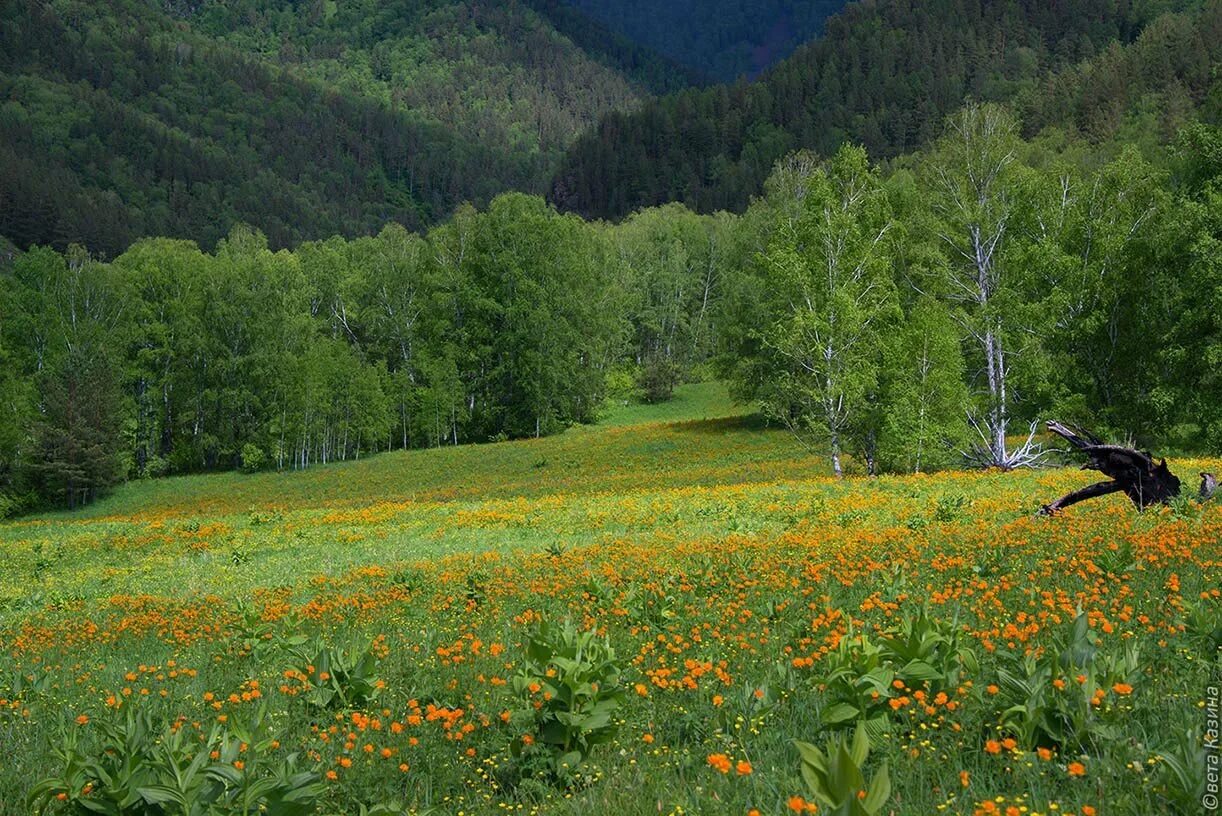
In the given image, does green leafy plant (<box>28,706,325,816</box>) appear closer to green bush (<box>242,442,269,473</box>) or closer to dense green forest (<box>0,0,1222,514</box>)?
dense green forest (<box>0,0,1222,514</box>)

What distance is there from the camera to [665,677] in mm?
6449

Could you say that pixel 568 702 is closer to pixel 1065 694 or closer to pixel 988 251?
pixel 1065 694

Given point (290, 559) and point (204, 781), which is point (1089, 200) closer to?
point (290, 559)

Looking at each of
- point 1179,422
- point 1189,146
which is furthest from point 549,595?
point 1189,146

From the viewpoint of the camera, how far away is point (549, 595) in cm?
1059

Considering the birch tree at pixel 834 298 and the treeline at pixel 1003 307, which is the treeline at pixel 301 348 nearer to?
the treeline at pixel 1003 307

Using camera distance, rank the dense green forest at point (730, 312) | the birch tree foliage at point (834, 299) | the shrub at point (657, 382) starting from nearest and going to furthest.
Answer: the birch tree foliage at point (834, 299) → the dense green forest at point (730, 312) → the shrub at point (657, 382)

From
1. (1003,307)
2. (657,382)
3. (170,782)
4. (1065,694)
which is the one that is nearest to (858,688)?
(1065,694)

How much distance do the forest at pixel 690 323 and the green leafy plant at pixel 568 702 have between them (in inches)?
975

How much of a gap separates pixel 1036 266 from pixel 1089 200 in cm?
512

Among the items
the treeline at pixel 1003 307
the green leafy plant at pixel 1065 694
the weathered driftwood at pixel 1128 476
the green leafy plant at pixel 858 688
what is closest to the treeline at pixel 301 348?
the treeline at pixel 1003 307

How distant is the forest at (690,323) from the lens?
1160 inches

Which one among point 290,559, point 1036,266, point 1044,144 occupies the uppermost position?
point 1044,144

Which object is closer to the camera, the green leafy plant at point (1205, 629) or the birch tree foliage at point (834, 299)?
the green leafy plant at point (1205, 629)
